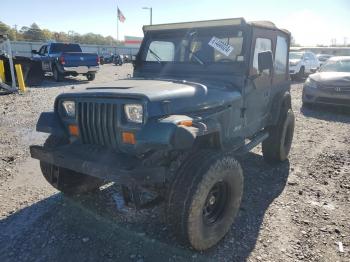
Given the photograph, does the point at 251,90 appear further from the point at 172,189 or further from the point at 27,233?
the point at 27,233

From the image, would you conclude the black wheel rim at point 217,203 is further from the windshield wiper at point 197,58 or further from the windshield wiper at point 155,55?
the windshield wiper at point 155,55

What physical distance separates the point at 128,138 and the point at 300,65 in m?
16.0

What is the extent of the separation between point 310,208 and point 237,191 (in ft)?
3.90

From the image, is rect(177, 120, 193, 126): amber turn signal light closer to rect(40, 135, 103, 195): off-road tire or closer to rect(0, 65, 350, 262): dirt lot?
rect(0, 65, 350, 262): dirt lot

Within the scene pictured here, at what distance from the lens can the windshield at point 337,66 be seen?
9.77 metres

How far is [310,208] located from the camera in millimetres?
3881

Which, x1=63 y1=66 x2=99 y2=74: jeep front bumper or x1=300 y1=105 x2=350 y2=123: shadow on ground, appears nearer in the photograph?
x1=300 y1=105 x2=350 y2=123: shadow on ground

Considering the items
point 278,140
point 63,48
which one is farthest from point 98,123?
point 63,48

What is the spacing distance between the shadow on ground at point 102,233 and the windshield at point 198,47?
1709 mm

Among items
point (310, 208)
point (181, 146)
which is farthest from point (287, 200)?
point (181, 146)

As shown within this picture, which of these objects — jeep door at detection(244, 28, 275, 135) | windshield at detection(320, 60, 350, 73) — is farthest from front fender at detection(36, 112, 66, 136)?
windshield at detection(320, 60, 350, 73)

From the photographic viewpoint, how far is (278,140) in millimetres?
4906

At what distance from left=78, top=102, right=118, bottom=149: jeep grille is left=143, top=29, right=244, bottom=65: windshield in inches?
58.1

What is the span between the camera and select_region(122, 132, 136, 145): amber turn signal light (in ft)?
9.07
